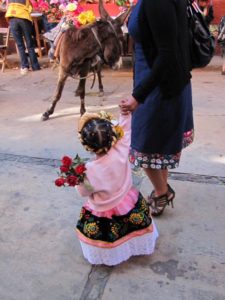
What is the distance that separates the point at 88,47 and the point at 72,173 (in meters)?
3.07

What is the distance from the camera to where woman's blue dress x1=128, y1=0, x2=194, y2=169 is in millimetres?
2377

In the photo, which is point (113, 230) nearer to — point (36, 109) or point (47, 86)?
point (36, 109)

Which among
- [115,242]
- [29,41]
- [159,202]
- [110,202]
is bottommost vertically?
[29,41]

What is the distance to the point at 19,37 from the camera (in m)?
8.30

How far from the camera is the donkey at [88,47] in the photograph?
480 centimetres

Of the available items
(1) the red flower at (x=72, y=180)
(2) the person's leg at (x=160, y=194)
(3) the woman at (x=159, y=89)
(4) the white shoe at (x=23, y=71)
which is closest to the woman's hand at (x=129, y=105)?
(3) the woman at (x=159, y=89)

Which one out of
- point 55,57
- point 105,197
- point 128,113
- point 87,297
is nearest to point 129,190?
point 105,197

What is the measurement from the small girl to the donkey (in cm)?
275

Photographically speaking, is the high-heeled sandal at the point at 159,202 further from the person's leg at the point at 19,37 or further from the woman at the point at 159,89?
the person's leg at the point at 19,37

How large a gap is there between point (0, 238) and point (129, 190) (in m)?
1.04

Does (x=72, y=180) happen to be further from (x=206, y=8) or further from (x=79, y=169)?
(x=206, y=8)

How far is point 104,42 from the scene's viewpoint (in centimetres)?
487

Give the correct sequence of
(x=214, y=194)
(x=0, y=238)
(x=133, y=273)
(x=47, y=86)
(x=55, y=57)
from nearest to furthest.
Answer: (x=133, y=273), (x=0, y=238), (x=214, y=194), (x=55, y=57), (x=47, y=86)

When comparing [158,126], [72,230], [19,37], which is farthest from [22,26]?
[158,126]
